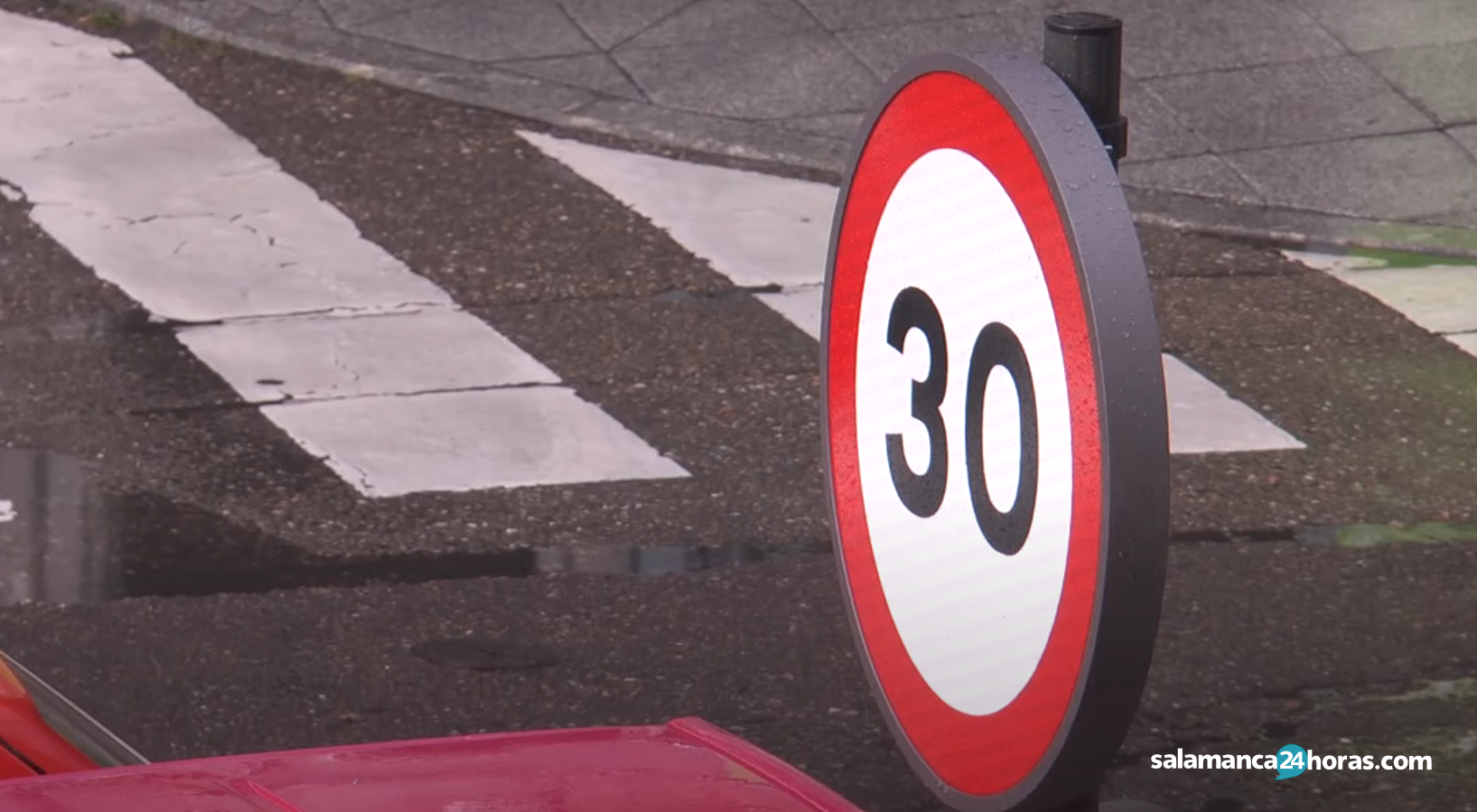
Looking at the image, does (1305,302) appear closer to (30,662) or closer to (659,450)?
(659,450)

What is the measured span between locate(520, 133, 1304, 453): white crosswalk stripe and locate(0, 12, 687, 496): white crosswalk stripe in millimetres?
950

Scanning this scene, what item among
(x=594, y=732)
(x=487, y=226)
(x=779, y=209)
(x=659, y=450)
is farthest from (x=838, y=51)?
(x=594, y=732)

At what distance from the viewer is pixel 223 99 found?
27.3 feet

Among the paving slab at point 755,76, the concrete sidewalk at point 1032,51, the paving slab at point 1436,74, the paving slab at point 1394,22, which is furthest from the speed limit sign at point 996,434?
the paving slab at point 1394,22

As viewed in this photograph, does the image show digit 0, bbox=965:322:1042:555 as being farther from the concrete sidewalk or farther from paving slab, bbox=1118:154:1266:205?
paving slab, bbox=1118:154:1266:205

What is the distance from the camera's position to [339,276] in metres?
6.77

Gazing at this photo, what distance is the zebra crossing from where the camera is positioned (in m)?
5.68

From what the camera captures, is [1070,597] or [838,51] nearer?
[1070,597]

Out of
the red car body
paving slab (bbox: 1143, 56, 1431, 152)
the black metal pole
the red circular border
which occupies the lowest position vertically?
paving slab (bbox: 1143, 56, 1431, 152)

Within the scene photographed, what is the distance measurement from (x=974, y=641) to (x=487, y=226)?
5.42 m

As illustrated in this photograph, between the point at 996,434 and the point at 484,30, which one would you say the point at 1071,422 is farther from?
the point at 484,30

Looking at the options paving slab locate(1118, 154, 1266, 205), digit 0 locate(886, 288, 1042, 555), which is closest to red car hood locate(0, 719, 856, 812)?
digit 0 locate(886, 288, 1042, 555)

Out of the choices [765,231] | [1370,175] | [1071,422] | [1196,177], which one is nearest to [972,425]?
[1071,422]

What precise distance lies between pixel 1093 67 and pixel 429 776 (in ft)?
3.27
